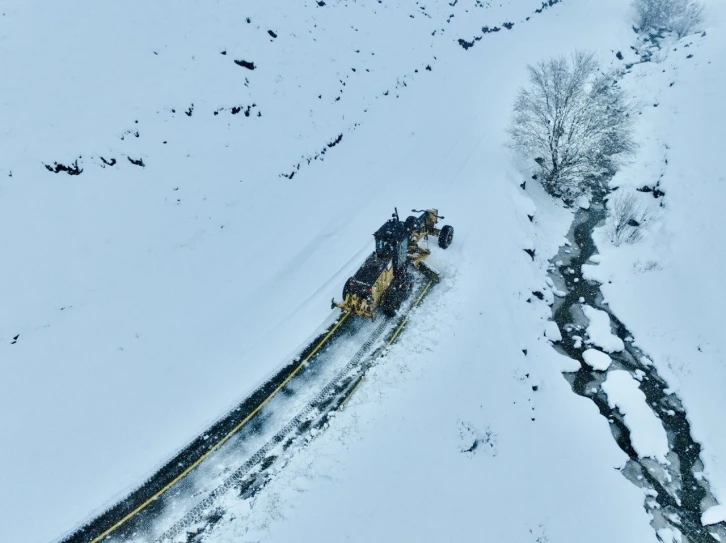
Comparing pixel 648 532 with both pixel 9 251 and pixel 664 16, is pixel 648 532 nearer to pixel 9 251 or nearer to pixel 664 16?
pixel 9 251

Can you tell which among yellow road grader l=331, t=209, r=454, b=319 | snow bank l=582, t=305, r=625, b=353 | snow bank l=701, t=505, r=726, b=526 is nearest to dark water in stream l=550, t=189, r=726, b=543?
snow bank l=701, t=505, r=726, b=526

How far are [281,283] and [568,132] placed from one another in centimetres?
1991

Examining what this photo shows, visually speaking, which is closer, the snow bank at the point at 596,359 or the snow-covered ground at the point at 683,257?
the snow-covered ground at the point at 683,257

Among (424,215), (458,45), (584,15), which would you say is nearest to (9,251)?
(424,215)

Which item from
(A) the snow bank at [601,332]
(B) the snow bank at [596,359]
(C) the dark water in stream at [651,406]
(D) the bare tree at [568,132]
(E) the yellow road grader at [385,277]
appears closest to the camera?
(C) the dark water in stream at [651,406]

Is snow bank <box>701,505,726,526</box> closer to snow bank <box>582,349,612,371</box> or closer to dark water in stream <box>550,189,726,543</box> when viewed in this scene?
dark water in stream <box>550,189,726,543</box>

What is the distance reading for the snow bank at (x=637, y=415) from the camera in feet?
53.4

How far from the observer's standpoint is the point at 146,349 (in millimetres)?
16672

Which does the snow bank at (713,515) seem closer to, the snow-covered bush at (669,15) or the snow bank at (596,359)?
the snow bank at (596,359)

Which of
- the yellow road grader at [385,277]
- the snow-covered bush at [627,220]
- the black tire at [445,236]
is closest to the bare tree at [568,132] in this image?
the snow-covered bush at [627,220]

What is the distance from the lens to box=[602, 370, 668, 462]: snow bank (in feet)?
53.4

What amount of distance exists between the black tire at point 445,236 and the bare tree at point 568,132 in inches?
421

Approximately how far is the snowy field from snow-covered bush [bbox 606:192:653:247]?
68 centimetres

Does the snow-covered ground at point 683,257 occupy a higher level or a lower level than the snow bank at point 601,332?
higher
